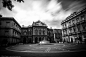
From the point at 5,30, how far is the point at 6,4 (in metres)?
24.0

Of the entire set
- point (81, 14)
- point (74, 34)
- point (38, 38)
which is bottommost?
point (38, 38)

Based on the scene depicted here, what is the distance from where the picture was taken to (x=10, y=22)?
24.3 meters

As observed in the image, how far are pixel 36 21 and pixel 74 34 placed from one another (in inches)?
978

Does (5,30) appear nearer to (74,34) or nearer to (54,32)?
(74,34)

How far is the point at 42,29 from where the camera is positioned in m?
40.7

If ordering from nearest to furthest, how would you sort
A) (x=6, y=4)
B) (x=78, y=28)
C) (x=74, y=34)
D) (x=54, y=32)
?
(x=6, y=4)
(x=78, y=28)
(x=74, y=34)
(x=54, y=32)

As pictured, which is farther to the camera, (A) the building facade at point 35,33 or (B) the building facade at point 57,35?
(B) the building facade at point 57,35

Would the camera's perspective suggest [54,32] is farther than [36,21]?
Yes

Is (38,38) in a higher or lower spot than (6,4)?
lower

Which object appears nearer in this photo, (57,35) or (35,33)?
(35,33)

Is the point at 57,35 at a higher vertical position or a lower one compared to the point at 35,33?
lower

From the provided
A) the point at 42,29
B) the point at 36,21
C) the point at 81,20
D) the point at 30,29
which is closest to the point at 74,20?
the point at 81,20

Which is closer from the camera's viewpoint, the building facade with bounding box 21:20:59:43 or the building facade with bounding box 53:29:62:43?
the building facade with bounding box 21:20:59:43

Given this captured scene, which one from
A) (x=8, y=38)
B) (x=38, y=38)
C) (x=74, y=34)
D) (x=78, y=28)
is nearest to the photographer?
(x=8, y=38)
